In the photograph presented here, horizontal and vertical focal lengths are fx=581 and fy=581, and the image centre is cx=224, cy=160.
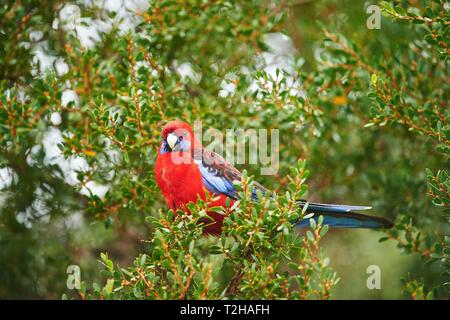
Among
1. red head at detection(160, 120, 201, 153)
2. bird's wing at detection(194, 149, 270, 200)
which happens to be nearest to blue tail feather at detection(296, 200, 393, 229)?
bird's wing at detection(194, 149, 270, 200)

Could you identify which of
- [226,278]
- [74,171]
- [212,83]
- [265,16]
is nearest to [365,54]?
[265,16]

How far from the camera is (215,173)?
11.3 feet

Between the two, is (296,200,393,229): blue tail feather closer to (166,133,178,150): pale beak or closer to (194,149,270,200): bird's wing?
(194,149,270,200): bird's wing

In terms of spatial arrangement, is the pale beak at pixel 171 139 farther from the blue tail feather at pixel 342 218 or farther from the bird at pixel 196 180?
the blue tail feather at pixel 342 218

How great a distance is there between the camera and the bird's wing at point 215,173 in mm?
3404

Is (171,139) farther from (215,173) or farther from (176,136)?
(215,173)

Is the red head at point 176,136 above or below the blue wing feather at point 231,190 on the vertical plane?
above

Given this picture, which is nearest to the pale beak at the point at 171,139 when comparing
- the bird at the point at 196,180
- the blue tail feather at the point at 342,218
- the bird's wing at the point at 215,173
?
the bird at the point at 196,180

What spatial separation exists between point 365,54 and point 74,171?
222cm

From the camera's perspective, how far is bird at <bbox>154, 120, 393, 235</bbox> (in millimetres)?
3254

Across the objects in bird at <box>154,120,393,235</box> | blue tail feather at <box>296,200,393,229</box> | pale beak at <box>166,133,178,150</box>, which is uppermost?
pale beak at <box>166,133,178,150</box>

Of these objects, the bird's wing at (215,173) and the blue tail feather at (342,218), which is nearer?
the blue tail feather at (342,218)

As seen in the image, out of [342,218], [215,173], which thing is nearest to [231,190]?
[215,173]

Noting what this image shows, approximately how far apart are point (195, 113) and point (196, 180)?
1.57ft
